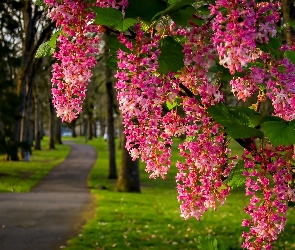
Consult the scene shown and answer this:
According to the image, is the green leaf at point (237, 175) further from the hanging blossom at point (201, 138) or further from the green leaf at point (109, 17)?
the green leaf at point (109, 17)

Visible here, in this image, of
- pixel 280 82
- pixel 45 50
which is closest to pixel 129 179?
pixel 45 50

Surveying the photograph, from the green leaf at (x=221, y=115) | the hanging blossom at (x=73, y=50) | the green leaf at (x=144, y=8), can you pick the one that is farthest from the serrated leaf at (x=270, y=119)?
the hanging blossom at (x=73, y=50)

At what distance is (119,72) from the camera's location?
2016 millimetres

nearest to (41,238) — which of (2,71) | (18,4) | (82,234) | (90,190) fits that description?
(82,234)

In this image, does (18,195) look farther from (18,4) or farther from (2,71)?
(18,4)

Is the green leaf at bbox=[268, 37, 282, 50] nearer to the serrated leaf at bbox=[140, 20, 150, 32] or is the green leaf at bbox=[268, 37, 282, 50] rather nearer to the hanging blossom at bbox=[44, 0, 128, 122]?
the serrated leaf at bbox=[140, 20, 150, 32]

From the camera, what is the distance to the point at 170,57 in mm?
1940

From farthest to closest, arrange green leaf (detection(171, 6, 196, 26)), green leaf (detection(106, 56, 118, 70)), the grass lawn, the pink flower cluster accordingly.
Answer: the grass lawn, green leaf (detection(106, 56, 118, 70)), the pink flower cluster, green leaf (detection(171, 6, 196, 26))

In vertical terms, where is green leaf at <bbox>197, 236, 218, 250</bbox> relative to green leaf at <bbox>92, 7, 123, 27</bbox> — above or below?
below

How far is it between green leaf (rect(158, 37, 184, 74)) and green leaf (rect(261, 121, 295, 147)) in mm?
412

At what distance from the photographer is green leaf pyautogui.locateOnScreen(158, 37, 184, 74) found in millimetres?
1929

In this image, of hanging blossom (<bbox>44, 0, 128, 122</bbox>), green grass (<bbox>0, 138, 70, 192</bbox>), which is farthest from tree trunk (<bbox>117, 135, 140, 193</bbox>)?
hanging blossom (<bbox>44, 0, 128, 122</bbox>)

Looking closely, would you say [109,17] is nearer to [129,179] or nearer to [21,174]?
[129,179]

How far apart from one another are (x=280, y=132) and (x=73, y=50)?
39.4 inches
